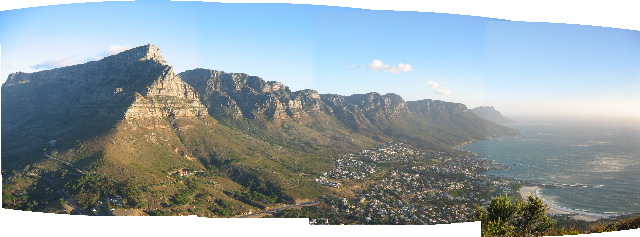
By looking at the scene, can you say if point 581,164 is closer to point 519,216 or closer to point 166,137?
point 519,216

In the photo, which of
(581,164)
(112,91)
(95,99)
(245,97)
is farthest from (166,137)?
(581,164)

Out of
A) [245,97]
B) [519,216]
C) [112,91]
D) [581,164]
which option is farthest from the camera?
[245,97]

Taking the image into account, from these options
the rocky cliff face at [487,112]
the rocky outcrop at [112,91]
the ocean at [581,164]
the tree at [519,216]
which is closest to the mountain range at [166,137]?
the rocky outcrop at [112,91]

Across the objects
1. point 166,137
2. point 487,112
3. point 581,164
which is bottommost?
point 581,164

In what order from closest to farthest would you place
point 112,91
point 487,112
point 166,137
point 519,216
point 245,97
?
point 519,216 < point 487,112 < point 166,137 < point 112,91 < point 245,97

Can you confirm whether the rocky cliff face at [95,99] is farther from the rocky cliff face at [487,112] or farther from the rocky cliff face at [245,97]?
the rocky cliff face at [487,112]

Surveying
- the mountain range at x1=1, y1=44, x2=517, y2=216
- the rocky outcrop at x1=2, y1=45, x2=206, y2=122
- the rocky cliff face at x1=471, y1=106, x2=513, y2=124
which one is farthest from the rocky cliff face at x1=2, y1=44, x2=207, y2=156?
the rocky cliff face at x1=471, y1=106, x2=513, y2=124

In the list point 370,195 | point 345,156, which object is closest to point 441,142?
point 345,156

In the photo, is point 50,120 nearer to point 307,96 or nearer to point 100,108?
point 100,108
